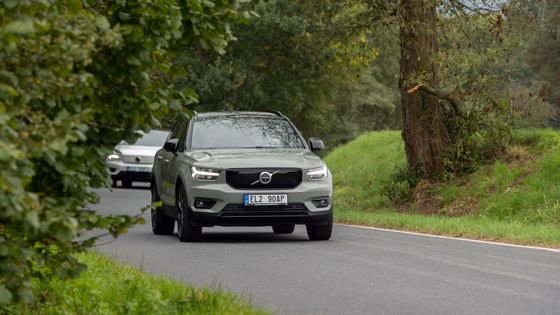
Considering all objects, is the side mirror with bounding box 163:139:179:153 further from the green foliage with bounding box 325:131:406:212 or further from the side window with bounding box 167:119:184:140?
the green foliage with bounding box 325:131:406:212

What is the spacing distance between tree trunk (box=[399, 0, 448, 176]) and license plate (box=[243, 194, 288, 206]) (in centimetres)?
953

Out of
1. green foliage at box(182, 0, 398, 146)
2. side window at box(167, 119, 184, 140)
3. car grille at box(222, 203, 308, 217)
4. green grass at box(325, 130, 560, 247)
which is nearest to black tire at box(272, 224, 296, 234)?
side window at box(167, 119, 184, 140)

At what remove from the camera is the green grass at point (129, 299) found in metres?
8.58

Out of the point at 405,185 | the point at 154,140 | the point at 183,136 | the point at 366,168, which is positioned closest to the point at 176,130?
the point at 183,136

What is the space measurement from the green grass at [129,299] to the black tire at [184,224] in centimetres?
545

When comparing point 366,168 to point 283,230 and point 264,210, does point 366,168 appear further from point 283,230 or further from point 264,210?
point 264,210

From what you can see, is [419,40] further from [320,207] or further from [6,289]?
[6,289]

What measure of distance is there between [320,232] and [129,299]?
7809 mm

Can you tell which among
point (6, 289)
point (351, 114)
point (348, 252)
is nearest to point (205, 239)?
point (348, 252)

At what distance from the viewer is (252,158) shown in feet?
53.3

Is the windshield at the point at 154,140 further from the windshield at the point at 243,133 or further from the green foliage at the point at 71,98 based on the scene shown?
the green foliage at the point at 71,98

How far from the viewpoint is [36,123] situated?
17.5ft

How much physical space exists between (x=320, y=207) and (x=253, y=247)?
110 cm

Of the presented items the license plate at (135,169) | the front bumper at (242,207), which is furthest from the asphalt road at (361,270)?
the license plate at (135,169)
